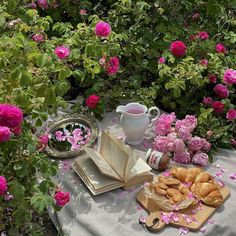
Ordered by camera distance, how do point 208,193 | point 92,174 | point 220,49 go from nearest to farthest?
point 208,193, point 92,174, point 220,49

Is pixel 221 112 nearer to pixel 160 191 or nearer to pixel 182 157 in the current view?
pixel 182 157

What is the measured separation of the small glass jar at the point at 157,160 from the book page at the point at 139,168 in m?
0.06

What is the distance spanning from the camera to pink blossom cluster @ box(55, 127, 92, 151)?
247 centimetres

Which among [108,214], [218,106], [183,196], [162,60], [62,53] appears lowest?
[108,214]

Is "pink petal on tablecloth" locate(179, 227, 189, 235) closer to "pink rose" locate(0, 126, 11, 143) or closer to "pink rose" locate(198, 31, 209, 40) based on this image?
"pink rose" locate(0, 126, 11, 143)

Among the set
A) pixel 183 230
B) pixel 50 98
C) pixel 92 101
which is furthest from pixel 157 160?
pixel 50 98

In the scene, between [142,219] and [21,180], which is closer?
[21,180]

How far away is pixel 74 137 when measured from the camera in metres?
2.48

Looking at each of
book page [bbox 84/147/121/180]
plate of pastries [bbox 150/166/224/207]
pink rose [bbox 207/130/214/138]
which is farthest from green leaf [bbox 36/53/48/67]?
pink rose [bbox 207/130/214/138]

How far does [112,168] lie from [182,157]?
38cm

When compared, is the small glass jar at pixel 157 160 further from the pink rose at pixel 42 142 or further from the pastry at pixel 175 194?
the pink rose at pixel 42 142

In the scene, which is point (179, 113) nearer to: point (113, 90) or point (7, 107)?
point (113, 90)

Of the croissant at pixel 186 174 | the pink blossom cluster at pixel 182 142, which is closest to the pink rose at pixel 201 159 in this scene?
the pink blossom cluster at pixel 182 142

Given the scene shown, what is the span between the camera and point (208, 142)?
249 cm
